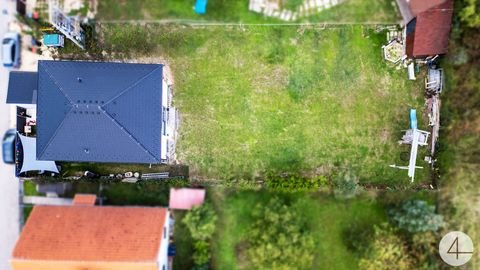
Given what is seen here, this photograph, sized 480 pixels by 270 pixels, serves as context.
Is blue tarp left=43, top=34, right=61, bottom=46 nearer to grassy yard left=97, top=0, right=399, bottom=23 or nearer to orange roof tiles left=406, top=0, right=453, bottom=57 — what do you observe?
grassy yard left=97, top=0, right=399, bottom=23

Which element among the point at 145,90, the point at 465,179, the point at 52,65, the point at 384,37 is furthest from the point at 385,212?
the point at 52,65

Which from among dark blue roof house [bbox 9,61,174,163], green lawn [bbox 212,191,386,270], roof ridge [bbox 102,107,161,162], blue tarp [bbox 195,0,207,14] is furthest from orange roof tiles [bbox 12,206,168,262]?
blue tarp [bbox 195,0,207,14]

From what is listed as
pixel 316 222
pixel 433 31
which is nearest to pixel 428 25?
pixel 433 31

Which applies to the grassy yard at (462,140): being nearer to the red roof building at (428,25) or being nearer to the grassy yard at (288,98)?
the red roof building at (428,25)

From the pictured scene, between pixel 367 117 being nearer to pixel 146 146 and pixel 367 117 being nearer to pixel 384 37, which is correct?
pixel 384 37

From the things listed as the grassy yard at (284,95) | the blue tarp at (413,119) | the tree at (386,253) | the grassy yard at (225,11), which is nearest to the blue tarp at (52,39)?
the grassy yard at (284,95)

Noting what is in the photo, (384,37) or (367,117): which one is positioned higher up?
(384,37)
